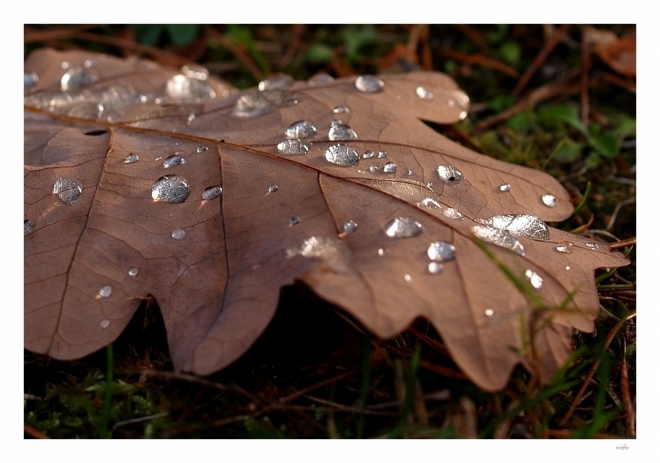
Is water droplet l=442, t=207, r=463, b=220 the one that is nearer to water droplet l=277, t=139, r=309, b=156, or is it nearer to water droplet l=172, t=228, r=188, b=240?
water droplet l=277, t=139, r=309, b=156

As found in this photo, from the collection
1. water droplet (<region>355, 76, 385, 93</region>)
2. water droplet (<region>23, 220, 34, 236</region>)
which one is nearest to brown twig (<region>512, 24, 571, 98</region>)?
water droplet (<region>355, 76, 385, 93</region>)

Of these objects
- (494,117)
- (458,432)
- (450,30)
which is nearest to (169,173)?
(458,432)

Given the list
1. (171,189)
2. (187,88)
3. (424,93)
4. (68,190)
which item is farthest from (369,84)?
(68,190)

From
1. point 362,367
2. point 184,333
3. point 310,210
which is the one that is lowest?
point 362,367

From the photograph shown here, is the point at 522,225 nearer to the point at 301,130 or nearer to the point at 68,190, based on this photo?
the point at 301,130

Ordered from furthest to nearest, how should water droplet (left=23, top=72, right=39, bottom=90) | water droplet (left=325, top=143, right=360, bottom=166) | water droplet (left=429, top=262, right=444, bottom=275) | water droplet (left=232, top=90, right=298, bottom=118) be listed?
water droplet (left=23, top=72, right=39, bottom=90) → water droplet (left=232, top=90, right=298, bottom=118) → water droplet (left=325, top=143, right=360, bottom=166) → water droplet (left=429, top=262, right=444, bottom=275)

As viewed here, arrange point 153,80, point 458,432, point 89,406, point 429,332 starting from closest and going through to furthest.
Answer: point 458,432 < point 89,406 < point 429,332 < point 153,80

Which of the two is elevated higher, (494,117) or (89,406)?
(494,117)

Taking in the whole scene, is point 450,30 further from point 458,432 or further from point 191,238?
point 458,432

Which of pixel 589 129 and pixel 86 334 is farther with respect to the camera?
pixel 589 129
